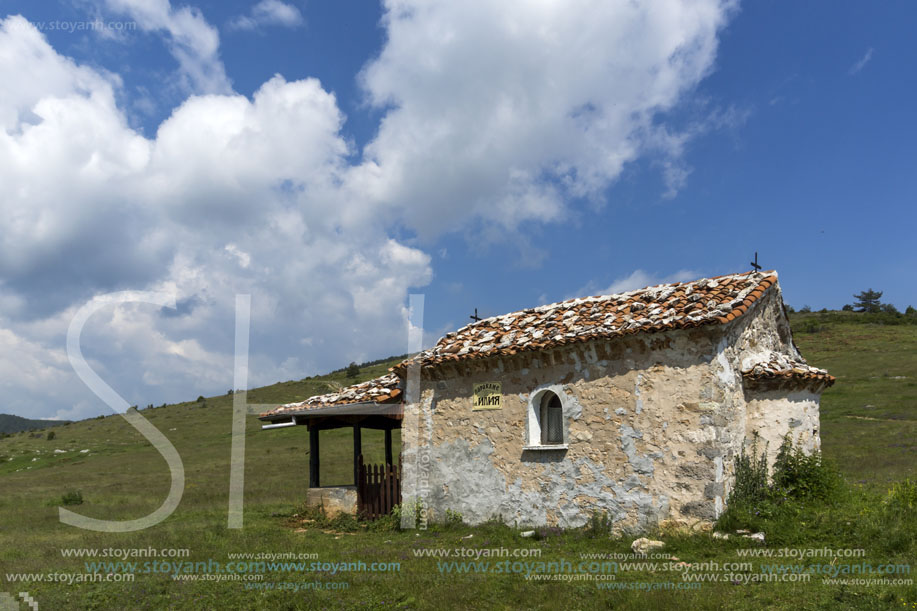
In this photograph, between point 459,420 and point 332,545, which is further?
point 459,420

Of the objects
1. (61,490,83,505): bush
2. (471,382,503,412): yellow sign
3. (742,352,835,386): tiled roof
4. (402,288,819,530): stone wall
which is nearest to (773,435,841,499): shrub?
(402,288,819,530): stone wall

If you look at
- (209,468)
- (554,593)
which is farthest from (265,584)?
(209,468)

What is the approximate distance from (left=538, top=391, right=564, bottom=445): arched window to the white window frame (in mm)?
61

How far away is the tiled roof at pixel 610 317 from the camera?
9836 millimetres

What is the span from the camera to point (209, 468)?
31.6 m

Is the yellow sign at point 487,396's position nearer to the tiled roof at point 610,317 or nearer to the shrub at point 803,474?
the tiled roof at point 610,317

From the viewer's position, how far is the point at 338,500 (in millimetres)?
14117

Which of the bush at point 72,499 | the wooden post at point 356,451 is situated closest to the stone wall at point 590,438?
the wooden post at point 356,451

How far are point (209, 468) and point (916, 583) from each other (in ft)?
104

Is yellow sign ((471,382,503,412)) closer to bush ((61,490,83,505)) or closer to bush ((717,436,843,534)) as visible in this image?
bush ((717,436,843,534))

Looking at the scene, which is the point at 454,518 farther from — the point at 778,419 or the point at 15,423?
the point at 15,423

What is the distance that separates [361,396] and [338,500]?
100 inches

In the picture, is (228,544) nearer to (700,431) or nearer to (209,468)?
(700,431)

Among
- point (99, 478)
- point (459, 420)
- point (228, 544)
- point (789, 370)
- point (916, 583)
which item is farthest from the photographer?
point (99, 478)
